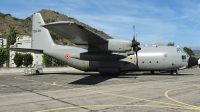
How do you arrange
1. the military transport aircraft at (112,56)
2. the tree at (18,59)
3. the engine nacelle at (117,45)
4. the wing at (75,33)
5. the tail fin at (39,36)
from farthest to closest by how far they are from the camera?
the tree at (18,59)
the tail fin at (39,36)
the military transport aircraft at (112,56)
the engine nacelle at (117,45)
the wing at (75,33)

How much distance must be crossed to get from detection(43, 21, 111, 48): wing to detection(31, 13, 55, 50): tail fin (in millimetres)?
9286

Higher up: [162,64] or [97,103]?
[162,64]

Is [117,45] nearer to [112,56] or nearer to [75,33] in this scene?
[112,56]

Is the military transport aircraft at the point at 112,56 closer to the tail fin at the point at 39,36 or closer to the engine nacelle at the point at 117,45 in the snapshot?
the tail fin at the point at 39,36

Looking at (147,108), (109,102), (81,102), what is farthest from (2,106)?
(147,108)

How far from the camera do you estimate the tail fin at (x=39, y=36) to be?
29688mm

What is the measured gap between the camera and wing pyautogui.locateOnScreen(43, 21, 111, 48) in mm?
15685

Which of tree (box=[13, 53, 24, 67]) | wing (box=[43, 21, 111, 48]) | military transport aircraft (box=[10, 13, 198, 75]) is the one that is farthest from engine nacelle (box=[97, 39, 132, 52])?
tree (box=[13, 53, 24, 67])

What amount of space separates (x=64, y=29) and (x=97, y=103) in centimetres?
938

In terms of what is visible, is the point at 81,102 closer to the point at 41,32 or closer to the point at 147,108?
the point at 147,108

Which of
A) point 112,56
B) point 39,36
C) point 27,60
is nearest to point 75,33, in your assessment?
point 112,56

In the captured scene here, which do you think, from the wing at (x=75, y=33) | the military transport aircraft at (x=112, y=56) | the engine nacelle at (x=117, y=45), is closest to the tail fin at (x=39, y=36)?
the military transport aircraft at (x=112, y=56)

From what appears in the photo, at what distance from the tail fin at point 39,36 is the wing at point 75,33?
929cm

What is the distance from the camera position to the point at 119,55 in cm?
2477
